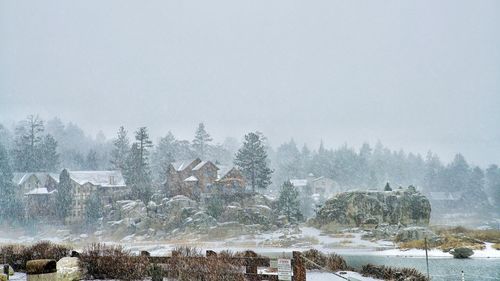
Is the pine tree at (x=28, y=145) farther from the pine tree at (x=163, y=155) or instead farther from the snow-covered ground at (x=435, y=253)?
the snow-covered ground at (x=435, y=253)

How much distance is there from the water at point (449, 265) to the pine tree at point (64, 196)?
16.7 meters

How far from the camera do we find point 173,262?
10945 millimetres

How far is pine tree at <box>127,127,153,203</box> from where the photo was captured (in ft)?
95.4

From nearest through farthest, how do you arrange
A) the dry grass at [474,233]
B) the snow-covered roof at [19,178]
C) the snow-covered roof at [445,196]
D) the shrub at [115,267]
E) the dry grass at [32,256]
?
the shrub at [115,267]
the dry grass at [32,256]
the dry grass at [474,233]
the snow-covered roof at [445,196]
the snow-covered roof at [19,178]

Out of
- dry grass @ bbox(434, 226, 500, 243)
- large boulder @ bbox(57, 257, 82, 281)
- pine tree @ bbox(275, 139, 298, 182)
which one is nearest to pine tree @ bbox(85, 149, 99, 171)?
pine tree @ bbox(275, 139, 298, 182)

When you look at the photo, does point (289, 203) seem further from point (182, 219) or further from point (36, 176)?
point (36, 176)

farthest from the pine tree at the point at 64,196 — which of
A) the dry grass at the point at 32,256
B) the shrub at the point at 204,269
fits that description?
the shrub at the point at 204,269

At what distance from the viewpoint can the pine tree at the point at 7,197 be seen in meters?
29.0

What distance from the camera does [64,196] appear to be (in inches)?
1132

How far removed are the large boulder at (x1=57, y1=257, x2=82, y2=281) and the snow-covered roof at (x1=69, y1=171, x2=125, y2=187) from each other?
19.6 m

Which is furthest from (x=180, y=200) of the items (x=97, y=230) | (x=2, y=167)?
(x=2, y=167)

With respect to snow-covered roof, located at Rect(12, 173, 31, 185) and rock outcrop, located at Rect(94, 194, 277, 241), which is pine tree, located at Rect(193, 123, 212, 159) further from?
snow-covered roof, located at Rect(12, 173, 31, 185)

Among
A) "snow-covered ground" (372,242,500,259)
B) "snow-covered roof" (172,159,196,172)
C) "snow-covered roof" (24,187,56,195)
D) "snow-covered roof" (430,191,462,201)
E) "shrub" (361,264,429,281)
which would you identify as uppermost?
"snow-covered roof" (172,159,196,172)

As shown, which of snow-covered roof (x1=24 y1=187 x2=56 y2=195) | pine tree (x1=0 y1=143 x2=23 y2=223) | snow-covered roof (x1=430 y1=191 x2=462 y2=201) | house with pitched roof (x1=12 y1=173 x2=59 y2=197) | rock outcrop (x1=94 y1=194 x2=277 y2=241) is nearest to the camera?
snow-covered roof (x1=430 y1=191 x2=462 y2=201)
